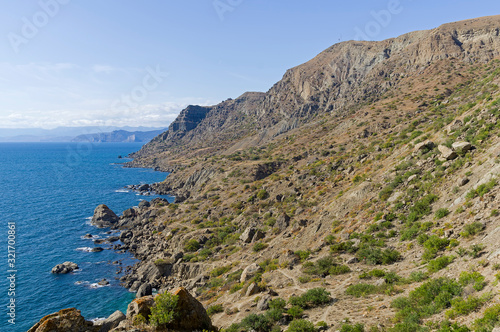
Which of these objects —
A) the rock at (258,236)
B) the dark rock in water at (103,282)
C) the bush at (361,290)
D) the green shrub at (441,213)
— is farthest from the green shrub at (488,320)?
the dark rock in water at (103,282)

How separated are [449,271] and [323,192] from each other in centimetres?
3067

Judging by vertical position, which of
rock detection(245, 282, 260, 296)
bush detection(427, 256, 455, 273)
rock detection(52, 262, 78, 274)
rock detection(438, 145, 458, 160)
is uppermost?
rock detection(438, 145, 458, 160)

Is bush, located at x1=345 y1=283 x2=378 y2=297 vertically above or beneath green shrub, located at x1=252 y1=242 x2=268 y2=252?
above

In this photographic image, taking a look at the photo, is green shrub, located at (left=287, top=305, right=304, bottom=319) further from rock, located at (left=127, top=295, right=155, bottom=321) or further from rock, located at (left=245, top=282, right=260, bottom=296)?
rock, located at (left=127, top=295, right=155, bottom=321)

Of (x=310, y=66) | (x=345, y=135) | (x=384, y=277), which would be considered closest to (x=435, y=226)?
(x=384, y=277)

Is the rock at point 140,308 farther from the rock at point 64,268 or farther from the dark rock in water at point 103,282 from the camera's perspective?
the rock at point 64,268

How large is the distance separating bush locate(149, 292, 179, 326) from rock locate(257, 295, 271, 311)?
341 inches

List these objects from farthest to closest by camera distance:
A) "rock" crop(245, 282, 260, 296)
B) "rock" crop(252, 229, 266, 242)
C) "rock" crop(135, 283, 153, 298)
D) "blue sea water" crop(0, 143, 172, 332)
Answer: "rock" crop(252, 229, 266, 242) < "rock" crop(135, 283, 153, 298) < "blue sea water" crop(0, 143, 172, 332) < "rock" crop(245, 282, 260, 296)

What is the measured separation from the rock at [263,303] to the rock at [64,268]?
1654 inches

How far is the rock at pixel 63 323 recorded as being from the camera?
12062mm

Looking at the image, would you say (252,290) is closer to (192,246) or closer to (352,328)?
(352,328)

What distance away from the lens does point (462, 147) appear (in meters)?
26.0

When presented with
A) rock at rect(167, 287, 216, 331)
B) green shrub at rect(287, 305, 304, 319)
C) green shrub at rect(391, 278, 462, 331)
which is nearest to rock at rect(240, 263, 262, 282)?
green shrub at rect(287, 305, 304, 319)

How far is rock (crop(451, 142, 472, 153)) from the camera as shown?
Result: 25622 mm
